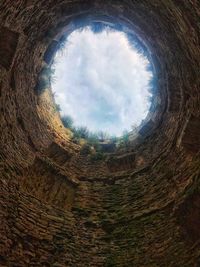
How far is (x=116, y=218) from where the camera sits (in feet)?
21.6

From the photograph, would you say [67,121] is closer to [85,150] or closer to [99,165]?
[85,150]

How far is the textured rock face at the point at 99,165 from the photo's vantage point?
226 inches

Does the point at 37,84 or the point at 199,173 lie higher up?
the point at 37,84

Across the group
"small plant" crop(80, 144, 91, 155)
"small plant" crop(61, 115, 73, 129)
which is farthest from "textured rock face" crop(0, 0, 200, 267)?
"small plant" crop(61, 115, 73, 129)

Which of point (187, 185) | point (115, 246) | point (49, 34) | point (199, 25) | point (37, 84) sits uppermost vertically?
point (49, 34)

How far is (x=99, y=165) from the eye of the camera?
7.59 m

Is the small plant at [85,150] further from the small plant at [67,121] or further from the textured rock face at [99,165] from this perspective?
the small plant at [67,121]

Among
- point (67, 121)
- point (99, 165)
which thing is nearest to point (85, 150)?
point (99, 165)

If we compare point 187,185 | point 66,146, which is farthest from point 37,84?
point 187,185

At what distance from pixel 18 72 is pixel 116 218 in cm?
321

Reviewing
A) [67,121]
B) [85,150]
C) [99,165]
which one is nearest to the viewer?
[99,165]

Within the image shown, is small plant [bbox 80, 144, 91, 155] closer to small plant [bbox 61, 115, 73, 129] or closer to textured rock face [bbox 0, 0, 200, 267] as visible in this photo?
textured rock face [bbox 0, 0, 200, 267]

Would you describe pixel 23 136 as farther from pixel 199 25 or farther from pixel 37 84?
pixel 199 25

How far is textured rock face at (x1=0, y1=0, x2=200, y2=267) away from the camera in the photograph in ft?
18.8
